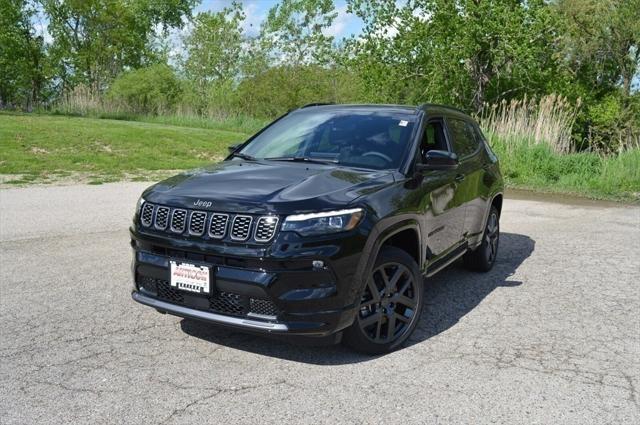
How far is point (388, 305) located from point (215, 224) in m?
1.35

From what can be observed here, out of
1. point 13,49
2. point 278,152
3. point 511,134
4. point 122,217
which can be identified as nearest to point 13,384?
point 278,152

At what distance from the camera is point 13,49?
4597cm

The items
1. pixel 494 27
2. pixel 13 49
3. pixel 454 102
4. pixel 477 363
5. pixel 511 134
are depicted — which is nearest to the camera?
pixel 477 363

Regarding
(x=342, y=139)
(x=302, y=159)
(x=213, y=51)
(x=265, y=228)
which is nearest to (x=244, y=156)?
(x=302, y=159)

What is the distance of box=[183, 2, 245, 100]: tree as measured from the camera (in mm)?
45906

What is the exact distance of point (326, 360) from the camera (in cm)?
409

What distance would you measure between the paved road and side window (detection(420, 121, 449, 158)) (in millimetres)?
1377

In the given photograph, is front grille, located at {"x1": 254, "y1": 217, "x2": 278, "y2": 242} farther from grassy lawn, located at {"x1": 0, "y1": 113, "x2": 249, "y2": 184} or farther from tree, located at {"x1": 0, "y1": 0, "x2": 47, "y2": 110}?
tree, located at {"x1": 0, "y1": 0, "x2": 47, "y2": 110}

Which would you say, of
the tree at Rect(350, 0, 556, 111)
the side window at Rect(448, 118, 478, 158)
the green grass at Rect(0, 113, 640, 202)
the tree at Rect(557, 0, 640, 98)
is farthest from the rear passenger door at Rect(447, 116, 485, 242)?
the tree at Rect(557, 0, 640, 98)

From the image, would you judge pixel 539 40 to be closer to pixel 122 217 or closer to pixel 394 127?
pixel 122 217

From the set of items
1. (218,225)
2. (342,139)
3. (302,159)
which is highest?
(342,139)

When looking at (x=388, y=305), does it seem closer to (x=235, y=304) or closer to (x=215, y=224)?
Answer: (x=235, y=304)

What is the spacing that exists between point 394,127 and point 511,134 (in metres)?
12.2

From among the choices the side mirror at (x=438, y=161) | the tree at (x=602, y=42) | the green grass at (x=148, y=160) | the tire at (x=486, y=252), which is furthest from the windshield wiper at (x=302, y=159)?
the tree at (x=602, y=42)
